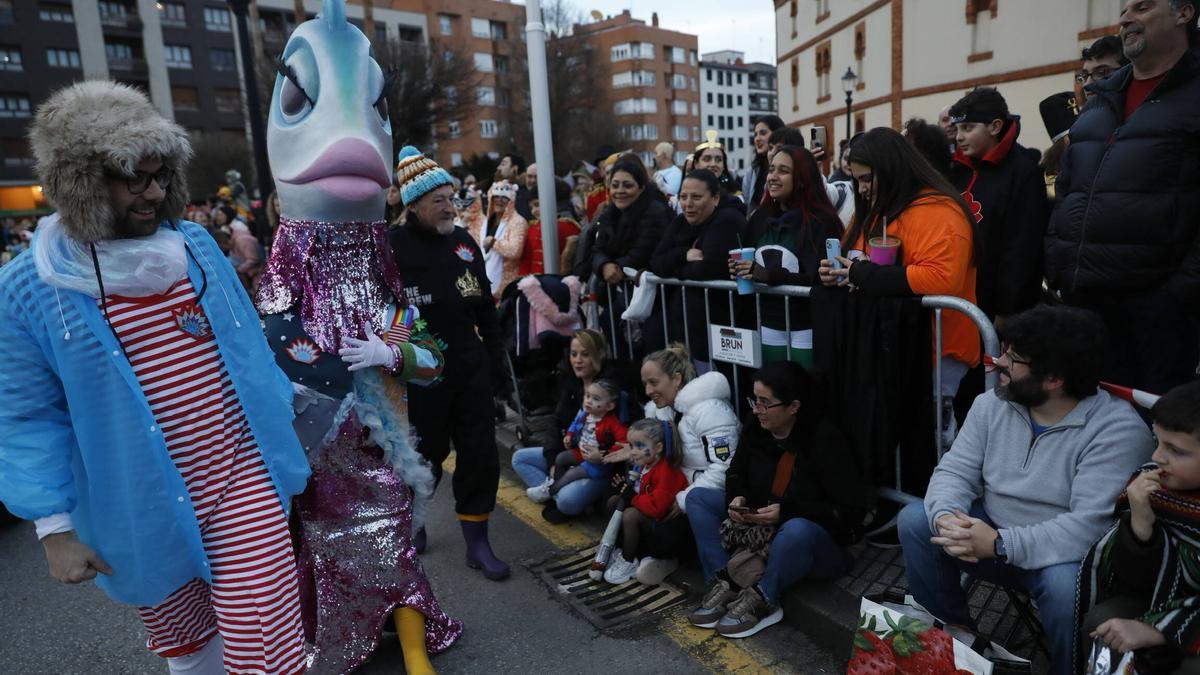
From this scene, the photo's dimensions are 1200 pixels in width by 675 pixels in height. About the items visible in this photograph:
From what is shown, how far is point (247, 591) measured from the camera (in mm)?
2293

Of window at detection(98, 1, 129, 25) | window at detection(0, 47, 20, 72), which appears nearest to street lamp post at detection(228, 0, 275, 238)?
window at detection(0, 47, 20, 72)

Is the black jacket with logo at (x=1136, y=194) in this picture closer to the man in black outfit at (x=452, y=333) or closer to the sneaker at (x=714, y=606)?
the sneaker at (x=714, y=606)

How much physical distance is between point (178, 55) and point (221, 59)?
8.14ft

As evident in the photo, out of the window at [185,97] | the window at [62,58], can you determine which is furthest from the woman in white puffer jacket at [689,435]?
the window at [185,97]

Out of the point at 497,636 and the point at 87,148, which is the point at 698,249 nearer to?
the point at 497,636

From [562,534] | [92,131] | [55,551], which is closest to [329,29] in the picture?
[92,131]

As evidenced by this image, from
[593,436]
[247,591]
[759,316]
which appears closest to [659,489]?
[593,436]

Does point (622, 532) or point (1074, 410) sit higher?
point (1074, 410)

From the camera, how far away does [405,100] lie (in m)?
26.2

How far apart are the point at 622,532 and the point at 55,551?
242cm

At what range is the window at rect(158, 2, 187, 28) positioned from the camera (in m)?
49.3

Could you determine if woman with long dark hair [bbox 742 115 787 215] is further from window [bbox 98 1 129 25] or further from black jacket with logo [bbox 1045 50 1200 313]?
window [bbox 98 1 129 25]

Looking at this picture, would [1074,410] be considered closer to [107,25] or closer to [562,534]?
[562,534]

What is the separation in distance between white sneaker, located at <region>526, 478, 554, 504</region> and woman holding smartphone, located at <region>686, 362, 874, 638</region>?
1436 millimetres
